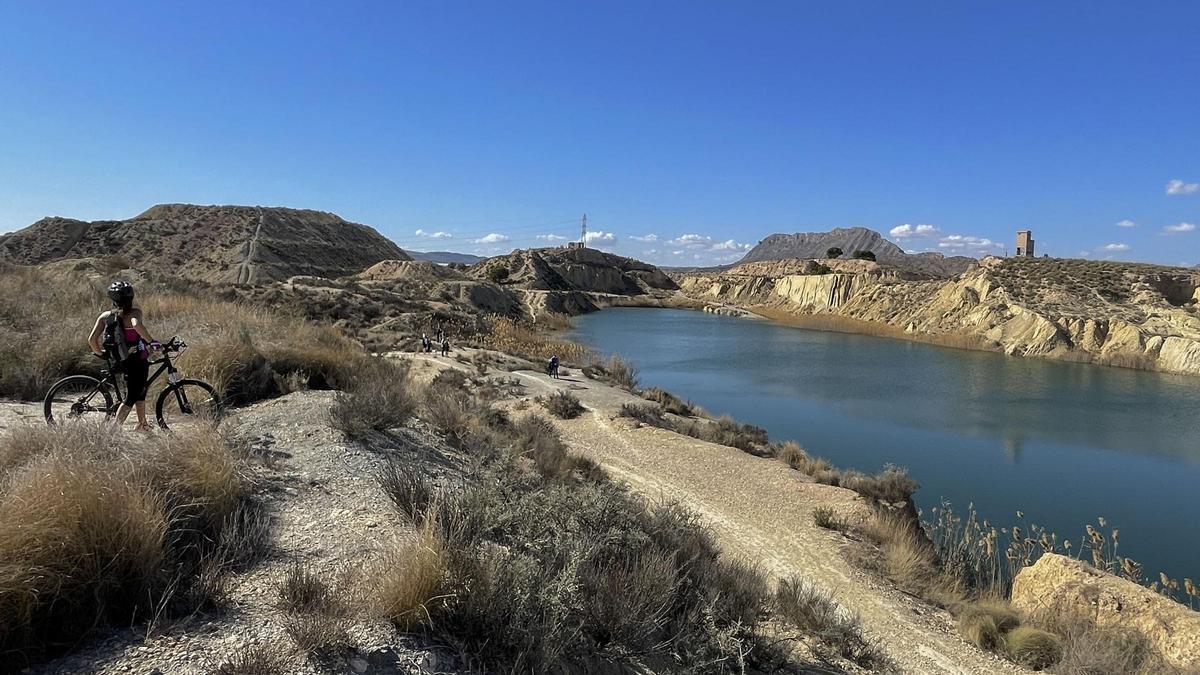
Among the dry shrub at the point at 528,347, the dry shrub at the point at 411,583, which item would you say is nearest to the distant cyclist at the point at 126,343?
the dry shrub at the point at 411,583

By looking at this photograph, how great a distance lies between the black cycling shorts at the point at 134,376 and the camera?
5.98 metres

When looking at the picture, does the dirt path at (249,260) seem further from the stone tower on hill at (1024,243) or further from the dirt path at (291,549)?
the stone tower on hill at (1024,243)

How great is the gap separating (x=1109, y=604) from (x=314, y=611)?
28.0ft

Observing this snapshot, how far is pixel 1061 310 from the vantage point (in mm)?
47344

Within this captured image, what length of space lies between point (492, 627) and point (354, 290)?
140 ft

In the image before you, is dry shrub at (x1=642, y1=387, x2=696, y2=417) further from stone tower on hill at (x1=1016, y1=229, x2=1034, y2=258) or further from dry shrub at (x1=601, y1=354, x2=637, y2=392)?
stone tower on hill at (x1=1016, y1=229, x2=1034, y2=258)

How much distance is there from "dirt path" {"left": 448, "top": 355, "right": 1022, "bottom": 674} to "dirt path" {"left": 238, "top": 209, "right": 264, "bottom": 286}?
4877cm

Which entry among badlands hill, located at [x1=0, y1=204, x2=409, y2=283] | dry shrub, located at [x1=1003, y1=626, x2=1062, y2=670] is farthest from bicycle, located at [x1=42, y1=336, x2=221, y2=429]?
badlands hill, located at [x1=0, y1=204, x2=409, y2=283]

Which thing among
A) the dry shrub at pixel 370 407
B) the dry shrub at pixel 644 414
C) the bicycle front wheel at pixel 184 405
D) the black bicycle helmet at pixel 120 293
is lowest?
the dry shrub at pixel 644 414

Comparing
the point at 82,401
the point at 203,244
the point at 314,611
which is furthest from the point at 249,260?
the point at 314,611

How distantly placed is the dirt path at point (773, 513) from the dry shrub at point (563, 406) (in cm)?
34

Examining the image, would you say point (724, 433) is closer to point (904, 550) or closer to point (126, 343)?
point (904, 550)

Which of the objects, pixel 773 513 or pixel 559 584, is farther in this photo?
pixel 773 513

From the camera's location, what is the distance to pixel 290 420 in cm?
725
